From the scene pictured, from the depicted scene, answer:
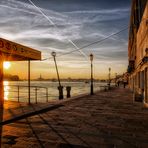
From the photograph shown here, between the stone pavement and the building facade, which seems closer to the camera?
the stone pavement

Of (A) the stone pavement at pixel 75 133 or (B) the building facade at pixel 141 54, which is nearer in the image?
(A) the stone pavement at pixel 75 133

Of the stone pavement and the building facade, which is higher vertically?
the building facade

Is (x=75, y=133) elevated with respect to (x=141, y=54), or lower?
lower

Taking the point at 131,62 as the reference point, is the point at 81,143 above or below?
below

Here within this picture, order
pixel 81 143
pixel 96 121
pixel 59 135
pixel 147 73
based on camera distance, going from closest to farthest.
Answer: pixel 81 143 → pixel 59 135 → pixel 96 121 → pixel 147 73

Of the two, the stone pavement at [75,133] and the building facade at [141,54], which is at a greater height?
the building facade at [141,54]

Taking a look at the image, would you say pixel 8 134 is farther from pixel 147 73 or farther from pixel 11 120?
pixel 147 73

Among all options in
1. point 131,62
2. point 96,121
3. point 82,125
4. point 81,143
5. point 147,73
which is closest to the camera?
point 81,143

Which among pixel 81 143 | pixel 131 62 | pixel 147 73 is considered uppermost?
pixel 131 62

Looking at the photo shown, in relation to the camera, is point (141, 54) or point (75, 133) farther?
point (141, 54)

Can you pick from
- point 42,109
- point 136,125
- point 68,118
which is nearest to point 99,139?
point 136,125

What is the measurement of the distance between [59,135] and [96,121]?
2908mm

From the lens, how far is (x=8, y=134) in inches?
310

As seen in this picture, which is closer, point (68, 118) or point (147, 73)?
point (68, 118)
